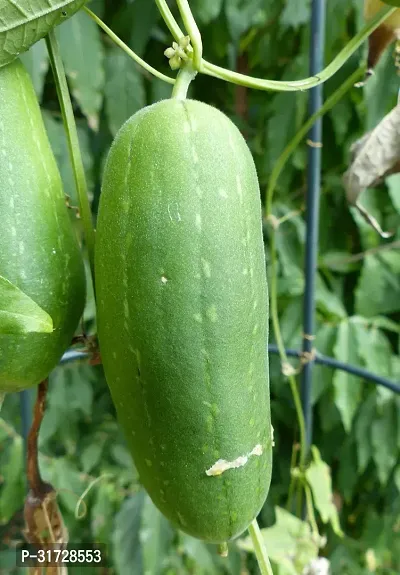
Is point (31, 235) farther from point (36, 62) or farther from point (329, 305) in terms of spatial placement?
point (329, 305)

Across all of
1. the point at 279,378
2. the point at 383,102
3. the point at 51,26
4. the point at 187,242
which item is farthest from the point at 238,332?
the point at 279,378

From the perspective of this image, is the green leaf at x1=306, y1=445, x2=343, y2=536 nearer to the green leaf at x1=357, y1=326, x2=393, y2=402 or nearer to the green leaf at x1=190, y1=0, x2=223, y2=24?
the green leaf at x1=357, y1=326, x2=393, y2=402

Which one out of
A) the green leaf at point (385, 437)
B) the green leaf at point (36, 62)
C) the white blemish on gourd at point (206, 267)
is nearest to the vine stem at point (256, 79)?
the white blemish on gourd at point (206, 267)

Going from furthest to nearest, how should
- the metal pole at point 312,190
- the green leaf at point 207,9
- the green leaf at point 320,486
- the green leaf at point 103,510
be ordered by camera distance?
the green leaf at point 103,510
the green leaf at point 207,9
the green leaf at point 320,486
the metal pole at point 312,190

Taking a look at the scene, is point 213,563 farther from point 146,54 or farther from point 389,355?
point 146,54

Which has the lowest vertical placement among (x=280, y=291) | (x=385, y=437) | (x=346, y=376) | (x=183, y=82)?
(x=385, y=437)

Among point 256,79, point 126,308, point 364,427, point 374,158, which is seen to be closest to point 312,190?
point 374,158

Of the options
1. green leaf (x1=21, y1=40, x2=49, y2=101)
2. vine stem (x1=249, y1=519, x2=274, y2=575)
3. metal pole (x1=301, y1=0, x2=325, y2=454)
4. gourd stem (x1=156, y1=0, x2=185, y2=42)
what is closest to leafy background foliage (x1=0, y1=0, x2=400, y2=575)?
green leaf (x1=21, y1=40, x2=49, y2=101)

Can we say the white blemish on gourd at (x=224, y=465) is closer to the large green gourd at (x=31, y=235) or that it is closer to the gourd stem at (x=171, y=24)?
the large green gourd at (x=31, y=235)
